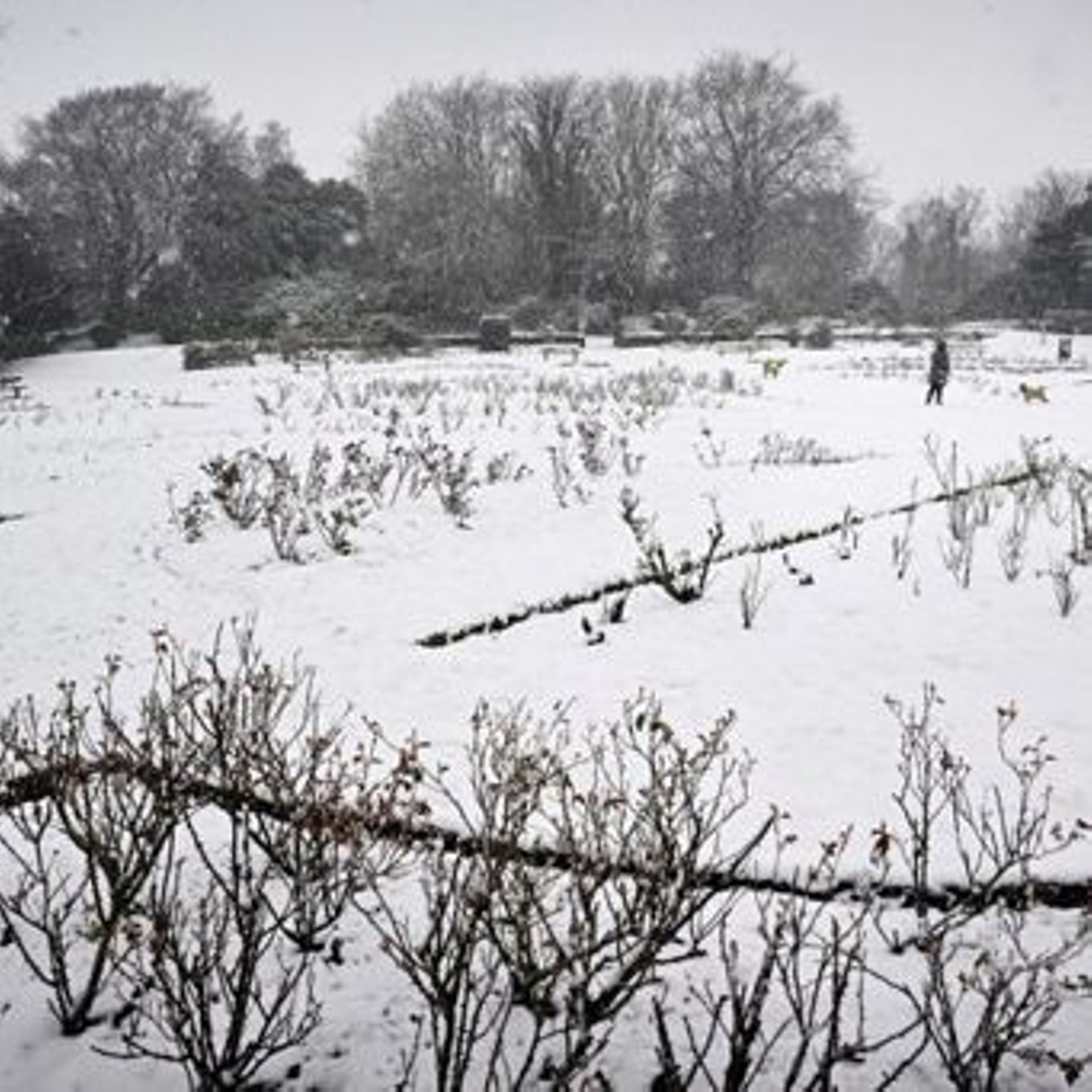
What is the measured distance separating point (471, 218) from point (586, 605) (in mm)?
39232

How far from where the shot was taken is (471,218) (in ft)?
141

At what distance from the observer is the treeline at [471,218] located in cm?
3494

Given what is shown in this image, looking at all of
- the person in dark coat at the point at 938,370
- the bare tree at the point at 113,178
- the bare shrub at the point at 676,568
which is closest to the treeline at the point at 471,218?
the bare tree at the point at 113,178

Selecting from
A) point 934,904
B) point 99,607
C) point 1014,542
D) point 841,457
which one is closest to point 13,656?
point 99,607

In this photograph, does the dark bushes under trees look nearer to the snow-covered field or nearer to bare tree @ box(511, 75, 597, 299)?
the snow-covered field

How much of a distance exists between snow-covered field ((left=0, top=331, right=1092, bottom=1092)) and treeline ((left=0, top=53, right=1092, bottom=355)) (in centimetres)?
2030

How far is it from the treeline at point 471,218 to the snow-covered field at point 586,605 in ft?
66.6

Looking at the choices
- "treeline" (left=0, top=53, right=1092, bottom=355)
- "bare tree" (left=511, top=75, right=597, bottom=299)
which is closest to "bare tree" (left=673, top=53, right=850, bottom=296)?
"treeline" (left=0, top=53, right=1092, bottom=355)

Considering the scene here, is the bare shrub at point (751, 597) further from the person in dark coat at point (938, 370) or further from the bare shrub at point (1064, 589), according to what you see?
the person in dark coat at point (938, 370)

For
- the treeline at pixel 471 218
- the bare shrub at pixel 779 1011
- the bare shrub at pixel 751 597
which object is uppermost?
the treeline at pixel 471 218

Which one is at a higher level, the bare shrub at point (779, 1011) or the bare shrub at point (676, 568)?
the bare shrub at point (676, 568)

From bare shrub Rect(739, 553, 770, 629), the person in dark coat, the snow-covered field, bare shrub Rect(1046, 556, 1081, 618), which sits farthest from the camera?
the person in dark coat

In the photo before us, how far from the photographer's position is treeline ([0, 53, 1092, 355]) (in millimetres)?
34938

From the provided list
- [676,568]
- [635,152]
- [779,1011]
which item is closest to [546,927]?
[779,1011]
